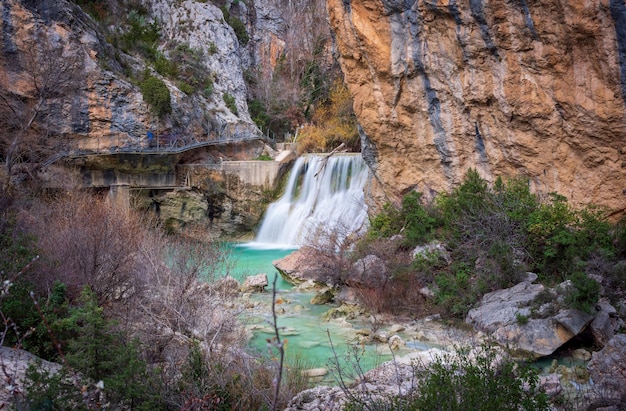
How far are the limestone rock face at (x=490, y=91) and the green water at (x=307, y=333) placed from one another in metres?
5.90

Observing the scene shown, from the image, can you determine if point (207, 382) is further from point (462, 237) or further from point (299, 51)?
point (299, 51)

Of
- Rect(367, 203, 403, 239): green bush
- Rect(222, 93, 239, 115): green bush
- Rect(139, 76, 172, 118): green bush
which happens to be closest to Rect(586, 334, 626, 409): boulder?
Rect(367, 203, 403, 239): green bush

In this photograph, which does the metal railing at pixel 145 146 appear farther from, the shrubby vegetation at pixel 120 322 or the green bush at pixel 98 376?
the green bush at pixel 98 376

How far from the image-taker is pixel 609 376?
596cm

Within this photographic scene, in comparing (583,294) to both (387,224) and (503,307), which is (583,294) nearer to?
(503,307)

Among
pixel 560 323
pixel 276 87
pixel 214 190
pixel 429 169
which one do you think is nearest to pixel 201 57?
pixel 276 87

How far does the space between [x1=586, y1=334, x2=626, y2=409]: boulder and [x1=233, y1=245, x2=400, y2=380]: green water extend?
285 cm

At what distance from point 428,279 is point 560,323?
3506 millimetres

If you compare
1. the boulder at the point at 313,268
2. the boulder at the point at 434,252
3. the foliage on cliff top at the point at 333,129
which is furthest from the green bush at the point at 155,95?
the boulder at the point at 434,252

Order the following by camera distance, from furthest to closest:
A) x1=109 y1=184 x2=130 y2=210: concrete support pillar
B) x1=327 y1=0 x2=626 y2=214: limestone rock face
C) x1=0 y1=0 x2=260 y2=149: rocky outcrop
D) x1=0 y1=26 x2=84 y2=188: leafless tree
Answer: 1. x1=109 y1=184 x2=130 y2=210: concrete support pillar
2. x1=0 y1=0 x2=260 y2=149: rocky outcrop
3. x1=0 y1=26 x2=84 y2=188: leafless tree
4. x1=327 y1=0 x2=626 y2=214: limestone rock face

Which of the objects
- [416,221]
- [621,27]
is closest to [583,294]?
[416,221]

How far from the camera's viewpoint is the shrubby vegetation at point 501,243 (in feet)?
33.6

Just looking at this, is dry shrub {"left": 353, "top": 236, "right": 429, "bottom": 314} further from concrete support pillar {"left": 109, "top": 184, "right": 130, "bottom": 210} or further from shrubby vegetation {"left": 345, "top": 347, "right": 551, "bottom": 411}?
concrete support pillar {"left": 109, "top": 184, "right": 130, "bottom": 210}

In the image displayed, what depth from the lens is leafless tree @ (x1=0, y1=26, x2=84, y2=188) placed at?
63.5 ft
